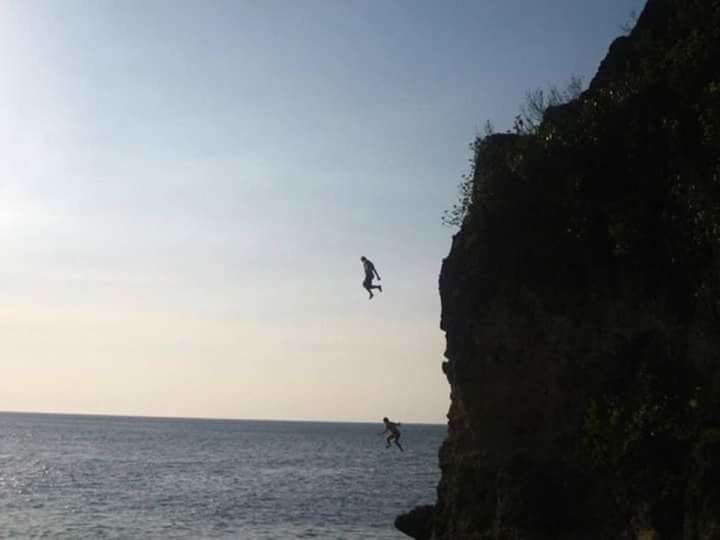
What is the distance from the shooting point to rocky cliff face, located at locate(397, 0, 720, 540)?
16109 mm

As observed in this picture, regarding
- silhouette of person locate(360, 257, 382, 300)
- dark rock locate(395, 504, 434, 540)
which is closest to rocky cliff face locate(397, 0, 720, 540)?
silhouette of person locate(360, 257, 382, 300)

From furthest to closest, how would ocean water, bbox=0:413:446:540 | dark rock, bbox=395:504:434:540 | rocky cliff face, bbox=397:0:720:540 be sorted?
ocean water, bbox=0:413:446:540
dark rock, bbox=395:504:434:540
rocky cliff face, bbox=397:0:720:540

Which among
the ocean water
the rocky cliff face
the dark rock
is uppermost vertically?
the rocky cliff face

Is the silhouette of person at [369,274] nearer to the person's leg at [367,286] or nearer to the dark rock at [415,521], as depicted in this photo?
the person's leg at [367,286]

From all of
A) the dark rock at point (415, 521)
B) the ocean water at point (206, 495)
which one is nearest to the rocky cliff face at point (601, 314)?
the dark rock at point (415, 521)

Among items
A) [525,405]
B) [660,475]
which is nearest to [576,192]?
[525,405]

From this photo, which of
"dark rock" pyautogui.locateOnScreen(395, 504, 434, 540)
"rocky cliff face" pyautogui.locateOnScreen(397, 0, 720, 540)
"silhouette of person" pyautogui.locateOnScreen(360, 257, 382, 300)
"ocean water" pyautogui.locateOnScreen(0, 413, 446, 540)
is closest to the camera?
"rocky cliff face" pyautogui.locateOnScreen(397, 0, 720, 540)

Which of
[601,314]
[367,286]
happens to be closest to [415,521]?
[367,286]

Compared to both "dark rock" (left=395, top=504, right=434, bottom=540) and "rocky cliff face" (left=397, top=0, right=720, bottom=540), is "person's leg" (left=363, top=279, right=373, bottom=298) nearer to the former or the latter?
"rocky cliff face" (left=397, top=0, right=720, bottom=540)

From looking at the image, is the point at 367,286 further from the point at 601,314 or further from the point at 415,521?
the point at 415,521

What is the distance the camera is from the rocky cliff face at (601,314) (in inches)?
634

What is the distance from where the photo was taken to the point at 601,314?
60.3 feet

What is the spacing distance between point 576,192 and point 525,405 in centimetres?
477

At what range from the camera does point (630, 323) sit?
58.7ft
